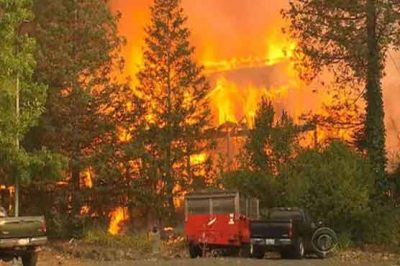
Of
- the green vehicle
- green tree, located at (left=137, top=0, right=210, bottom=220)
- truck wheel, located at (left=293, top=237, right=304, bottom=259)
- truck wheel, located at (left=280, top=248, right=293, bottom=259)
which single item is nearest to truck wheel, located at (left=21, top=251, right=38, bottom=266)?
the green vehicle

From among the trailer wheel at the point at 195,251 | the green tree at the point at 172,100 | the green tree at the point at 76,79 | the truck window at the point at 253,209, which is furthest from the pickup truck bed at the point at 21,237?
the green tree at the point at 172,100

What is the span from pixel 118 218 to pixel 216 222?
59.8 feet

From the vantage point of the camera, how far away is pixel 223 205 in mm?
27188

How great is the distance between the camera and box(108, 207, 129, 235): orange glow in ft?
141

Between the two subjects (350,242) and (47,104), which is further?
(47,104)

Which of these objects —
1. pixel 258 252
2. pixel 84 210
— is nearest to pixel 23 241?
pixel 258 252

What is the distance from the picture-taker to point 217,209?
2731 centimetres

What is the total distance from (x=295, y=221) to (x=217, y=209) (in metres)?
2.93

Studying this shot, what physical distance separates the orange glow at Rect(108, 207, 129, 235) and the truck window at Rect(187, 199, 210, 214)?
15.2 meters

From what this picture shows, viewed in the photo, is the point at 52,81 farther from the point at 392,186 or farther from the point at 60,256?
the point at 392,186

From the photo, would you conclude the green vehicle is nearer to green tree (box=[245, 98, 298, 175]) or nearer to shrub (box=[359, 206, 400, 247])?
shrub (box=[359, 206, 400, 247])

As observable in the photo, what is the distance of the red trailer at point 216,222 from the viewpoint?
26969mm

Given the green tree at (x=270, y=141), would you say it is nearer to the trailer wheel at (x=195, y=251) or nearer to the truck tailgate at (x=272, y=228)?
the trailer wheel at (x=195, y=251)

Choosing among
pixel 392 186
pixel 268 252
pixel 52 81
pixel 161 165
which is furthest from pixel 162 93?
pixel 268 252
